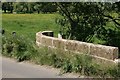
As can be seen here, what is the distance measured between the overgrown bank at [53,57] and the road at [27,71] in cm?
19

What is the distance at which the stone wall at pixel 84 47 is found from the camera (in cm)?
799

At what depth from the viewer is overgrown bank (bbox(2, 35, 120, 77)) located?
25.0ft

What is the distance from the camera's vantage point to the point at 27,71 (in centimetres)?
881

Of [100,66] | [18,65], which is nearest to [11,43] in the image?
[18,65]

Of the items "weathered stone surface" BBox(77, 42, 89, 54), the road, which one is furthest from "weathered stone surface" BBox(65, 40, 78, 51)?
the road

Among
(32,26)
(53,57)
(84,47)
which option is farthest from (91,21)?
(32,26)

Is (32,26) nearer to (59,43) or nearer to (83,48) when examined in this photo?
(59,43)

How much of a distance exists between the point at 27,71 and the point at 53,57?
0.78 m

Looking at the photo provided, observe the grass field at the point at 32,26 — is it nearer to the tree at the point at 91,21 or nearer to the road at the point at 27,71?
the tree at the point at 91,21

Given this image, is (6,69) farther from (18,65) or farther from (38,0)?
(38,0)

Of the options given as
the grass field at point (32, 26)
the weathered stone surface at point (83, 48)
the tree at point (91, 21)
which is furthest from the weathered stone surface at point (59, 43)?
the grass field at point (32, 26)

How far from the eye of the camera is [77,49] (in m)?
8.93

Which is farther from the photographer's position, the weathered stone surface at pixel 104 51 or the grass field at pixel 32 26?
the grass field at pixel 32 26

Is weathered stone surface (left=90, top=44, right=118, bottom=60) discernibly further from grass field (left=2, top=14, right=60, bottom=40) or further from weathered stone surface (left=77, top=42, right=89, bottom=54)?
grass field (left=2, top=14, right=60, bottom=40)
